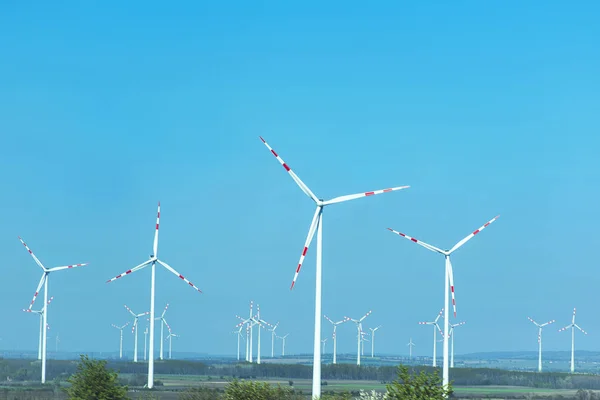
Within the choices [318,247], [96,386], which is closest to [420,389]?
[318,247]

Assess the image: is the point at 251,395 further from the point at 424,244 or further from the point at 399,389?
the point at 424,244

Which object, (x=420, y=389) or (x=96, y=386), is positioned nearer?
(x=420, y=389)

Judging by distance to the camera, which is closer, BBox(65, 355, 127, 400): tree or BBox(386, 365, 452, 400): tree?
BBox(386, 365, 452, 400): tree

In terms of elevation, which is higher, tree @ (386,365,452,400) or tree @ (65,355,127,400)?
tree @ (386,365,452,400)

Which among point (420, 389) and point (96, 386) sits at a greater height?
point (420, 389)

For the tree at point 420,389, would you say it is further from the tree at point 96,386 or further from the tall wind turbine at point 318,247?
the tree at point 96,386

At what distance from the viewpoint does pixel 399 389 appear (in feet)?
137

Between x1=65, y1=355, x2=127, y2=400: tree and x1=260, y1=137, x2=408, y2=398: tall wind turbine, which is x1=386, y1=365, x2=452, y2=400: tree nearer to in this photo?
x1=260, y1=137, x2=408, y2=398: tall wind turbine

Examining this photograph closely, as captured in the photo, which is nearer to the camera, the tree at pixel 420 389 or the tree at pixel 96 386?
the tree at pixel 420 389

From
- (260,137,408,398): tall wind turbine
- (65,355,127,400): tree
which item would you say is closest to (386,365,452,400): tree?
(260,137,408,398): tall wind turbine

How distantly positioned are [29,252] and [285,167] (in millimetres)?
62699

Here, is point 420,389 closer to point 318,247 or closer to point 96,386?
point 318,247

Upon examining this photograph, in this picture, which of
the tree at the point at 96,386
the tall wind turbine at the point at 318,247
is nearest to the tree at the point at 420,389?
the tall wind turbine at the point at 318,247

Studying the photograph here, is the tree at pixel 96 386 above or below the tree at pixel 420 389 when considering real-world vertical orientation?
below
